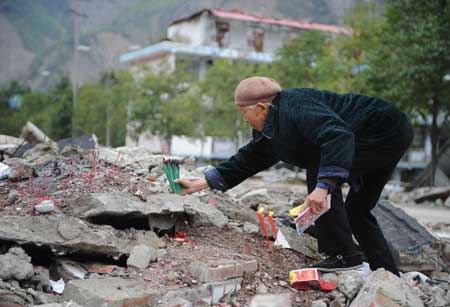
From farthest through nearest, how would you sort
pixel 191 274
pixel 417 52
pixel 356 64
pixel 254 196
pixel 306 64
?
pixel 306 64, pixel 356 64, pixel 417 52, pixel 254 196, pixel 191 274

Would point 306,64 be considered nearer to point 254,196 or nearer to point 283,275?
point 254,196

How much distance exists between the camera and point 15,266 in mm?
3553

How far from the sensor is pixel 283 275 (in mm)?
4316

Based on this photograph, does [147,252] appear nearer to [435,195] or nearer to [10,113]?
[435,195]

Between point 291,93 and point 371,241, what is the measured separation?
1321 millimetres

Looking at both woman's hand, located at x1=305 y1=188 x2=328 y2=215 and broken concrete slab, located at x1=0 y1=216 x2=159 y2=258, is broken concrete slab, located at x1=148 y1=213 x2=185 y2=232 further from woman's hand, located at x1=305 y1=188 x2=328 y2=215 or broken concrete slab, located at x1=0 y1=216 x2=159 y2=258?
woman's hand, located at x1=305 y1=188 x2=328 y2=215

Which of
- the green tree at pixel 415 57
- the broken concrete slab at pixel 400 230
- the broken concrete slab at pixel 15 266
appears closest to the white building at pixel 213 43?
the green tree at pixel 415 57

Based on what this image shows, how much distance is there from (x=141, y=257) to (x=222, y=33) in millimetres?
38846

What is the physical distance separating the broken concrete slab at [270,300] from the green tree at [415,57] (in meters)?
14.7

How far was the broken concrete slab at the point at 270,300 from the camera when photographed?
12.5 feet

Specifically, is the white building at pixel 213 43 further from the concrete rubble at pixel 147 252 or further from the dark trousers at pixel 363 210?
the dark trousers at pixel 363 210

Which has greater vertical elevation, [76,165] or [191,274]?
[76,165]

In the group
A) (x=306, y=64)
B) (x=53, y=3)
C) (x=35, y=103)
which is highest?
(x=53, y=3)

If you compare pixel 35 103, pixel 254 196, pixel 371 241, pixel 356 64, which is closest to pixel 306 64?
pixel 356 64
